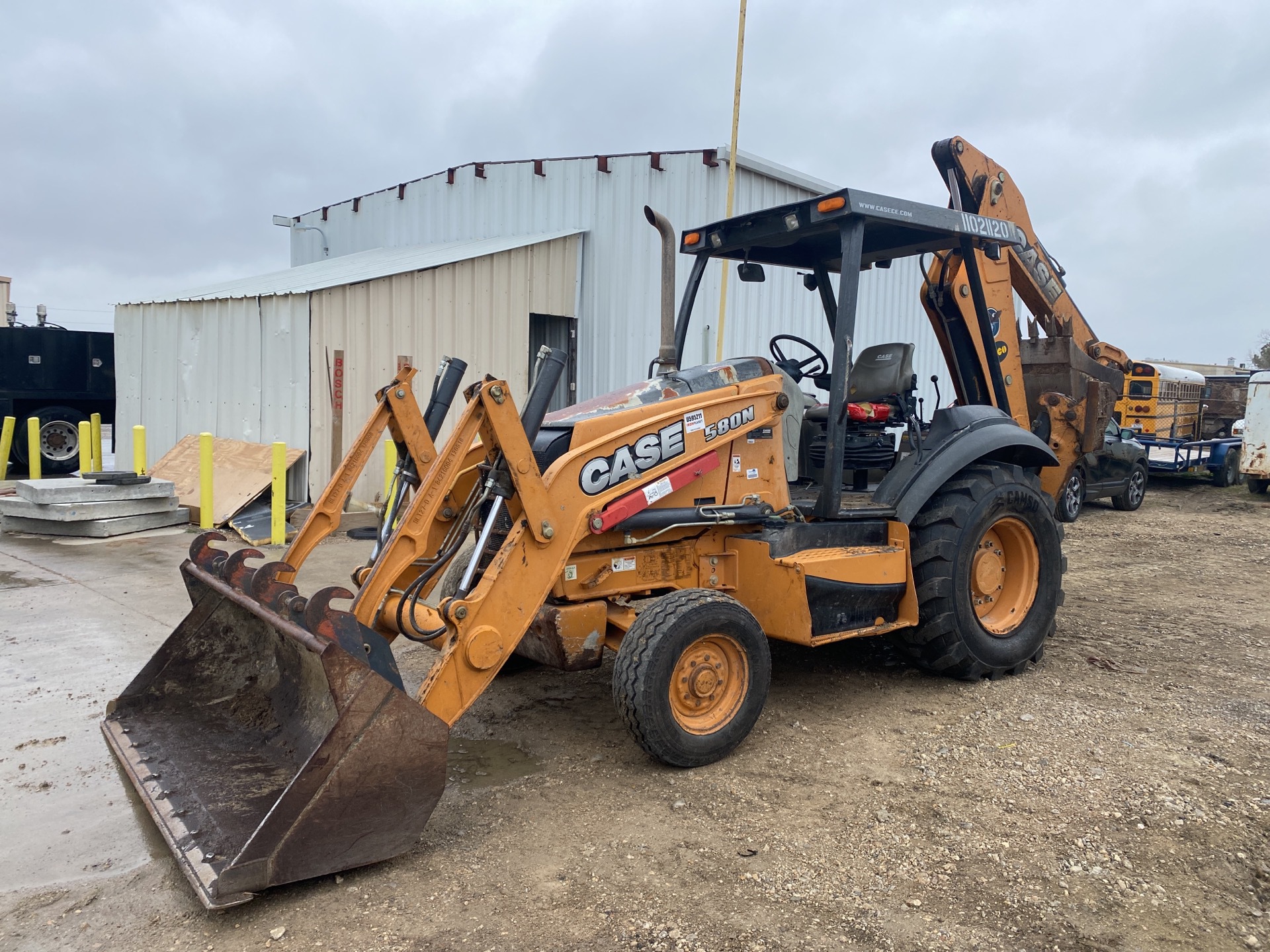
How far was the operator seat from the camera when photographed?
5.46m

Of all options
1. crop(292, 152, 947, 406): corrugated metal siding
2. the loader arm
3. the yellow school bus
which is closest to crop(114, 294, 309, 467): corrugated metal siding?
crop(292, 152, 947, 406): corrugated metal siding

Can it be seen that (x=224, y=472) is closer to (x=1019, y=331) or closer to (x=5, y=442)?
(x=5, y=442)

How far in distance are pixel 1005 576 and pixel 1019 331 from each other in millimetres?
1678

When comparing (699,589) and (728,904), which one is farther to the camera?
(699,589)

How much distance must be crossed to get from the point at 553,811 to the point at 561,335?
10348 mm

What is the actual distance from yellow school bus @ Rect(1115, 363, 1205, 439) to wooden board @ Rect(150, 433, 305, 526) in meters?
13.9

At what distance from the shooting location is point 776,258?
237 inches

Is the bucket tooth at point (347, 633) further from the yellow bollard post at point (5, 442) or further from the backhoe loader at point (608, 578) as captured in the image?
the yellow bollard post at point (5, 442)

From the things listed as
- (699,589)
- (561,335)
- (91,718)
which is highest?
(561,335)

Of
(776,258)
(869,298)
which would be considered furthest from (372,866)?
(869,298)

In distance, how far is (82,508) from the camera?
31.1 ft

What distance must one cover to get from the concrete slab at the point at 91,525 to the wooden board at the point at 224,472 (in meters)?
0.45

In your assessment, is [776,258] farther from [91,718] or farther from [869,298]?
[869,298]

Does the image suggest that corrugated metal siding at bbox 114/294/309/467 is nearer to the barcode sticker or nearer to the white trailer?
the barcode sticker
